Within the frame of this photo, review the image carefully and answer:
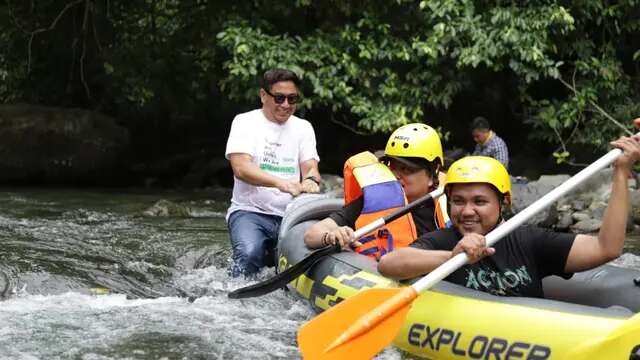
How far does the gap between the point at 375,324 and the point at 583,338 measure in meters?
0.78

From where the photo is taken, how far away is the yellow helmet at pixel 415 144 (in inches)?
179

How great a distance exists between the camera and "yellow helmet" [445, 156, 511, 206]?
3.62 meters

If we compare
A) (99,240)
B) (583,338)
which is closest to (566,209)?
(99,240)

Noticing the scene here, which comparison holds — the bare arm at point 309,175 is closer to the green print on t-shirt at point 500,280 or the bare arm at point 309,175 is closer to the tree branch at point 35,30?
the green print on t-shirt at point 500,280

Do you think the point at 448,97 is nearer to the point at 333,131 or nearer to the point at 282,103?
the point at 333,131

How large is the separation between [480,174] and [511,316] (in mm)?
569

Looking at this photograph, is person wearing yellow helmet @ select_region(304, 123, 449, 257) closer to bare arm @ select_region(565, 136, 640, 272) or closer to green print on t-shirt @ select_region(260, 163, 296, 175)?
green print on t-shirt @ select_region(260, 163, 296, 175)

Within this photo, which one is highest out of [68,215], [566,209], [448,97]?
[448,97]

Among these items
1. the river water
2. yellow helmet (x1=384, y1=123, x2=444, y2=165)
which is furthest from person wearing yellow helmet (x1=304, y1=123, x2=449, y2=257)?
the river water

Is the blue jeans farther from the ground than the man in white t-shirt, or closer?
closer

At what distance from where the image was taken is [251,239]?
17.5ft

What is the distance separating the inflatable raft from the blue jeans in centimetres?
74

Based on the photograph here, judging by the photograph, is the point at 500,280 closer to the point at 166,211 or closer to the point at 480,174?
the point at 480,174

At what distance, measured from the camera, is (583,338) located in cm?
315
